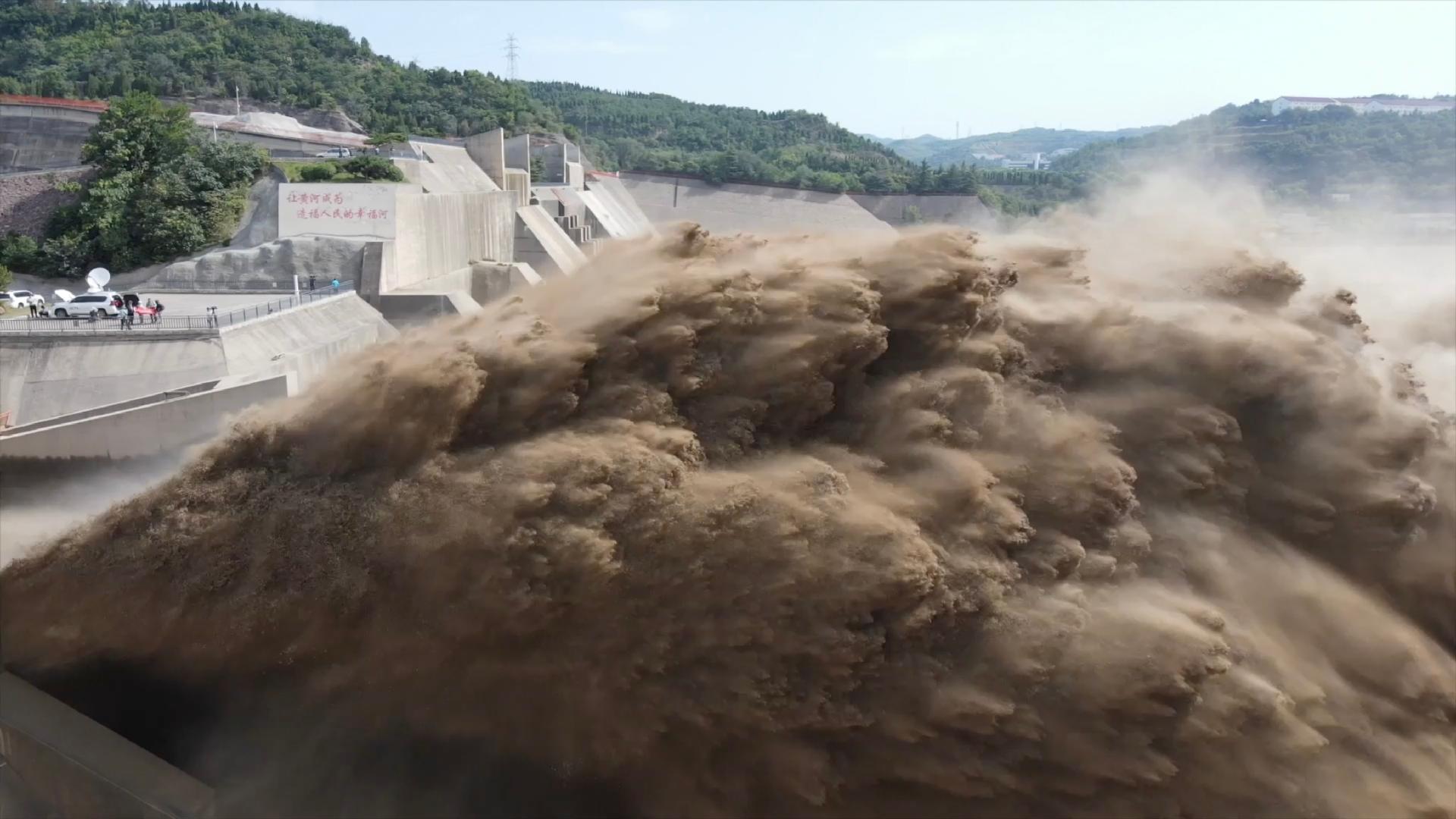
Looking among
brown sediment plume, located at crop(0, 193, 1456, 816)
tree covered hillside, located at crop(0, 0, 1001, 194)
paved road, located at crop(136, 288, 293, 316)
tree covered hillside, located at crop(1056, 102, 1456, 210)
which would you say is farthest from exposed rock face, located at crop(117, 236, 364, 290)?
tree covered hillside, located at crop(0, 0, 1001, 194)

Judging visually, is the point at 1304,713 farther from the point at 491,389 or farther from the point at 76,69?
the point at 76,69

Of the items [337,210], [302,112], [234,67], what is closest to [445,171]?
[337,210]

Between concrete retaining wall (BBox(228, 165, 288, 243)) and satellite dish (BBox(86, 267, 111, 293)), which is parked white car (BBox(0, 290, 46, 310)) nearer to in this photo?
satellite dish (BBox(86, 267, 111, 293))

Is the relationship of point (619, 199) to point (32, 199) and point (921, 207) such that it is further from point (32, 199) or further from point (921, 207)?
point (32, 199)

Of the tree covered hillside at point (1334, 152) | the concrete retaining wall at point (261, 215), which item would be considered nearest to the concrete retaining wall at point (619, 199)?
the tree covered hillside at point (1334, 152)

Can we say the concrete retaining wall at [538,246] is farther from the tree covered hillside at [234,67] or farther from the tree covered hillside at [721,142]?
the tree covered hillside at [234,67]
